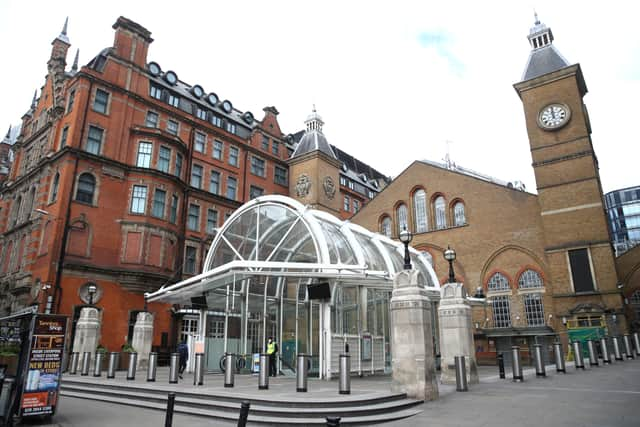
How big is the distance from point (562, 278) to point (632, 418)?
2214 centimetres

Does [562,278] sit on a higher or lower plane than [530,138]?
lower

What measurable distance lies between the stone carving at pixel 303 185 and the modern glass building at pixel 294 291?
19.7 meters

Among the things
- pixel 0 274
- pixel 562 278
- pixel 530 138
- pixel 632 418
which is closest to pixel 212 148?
pixel 0 274

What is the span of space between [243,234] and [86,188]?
13.2m

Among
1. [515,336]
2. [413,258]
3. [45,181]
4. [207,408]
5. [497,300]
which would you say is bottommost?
[207,408]

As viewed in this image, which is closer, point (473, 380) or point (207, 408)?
point (207, 408)

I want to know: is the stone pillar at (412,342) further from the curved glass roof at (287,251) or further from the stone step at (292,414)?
the curved glass roof at (287,251)

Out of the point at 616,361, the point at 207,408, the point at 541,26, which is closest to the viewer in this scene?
the point at 207,408

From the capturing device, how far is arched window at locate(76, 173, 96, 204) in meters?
27.1

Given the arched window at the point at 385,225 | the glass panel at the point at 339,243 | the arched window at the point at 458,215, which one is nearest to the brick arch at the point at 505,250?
the arched window at the point at 458,215

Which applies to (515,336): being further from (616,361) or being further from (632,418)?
(632,418)

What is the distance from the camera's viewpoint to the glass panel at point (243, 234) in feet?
66.6

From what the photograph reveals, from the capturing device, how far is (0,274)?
31312 mm

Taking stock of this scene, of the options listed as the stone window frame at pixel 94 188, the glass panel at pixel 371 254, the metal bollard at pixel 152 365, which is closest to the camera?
the metal bollard at pixel 152 365
